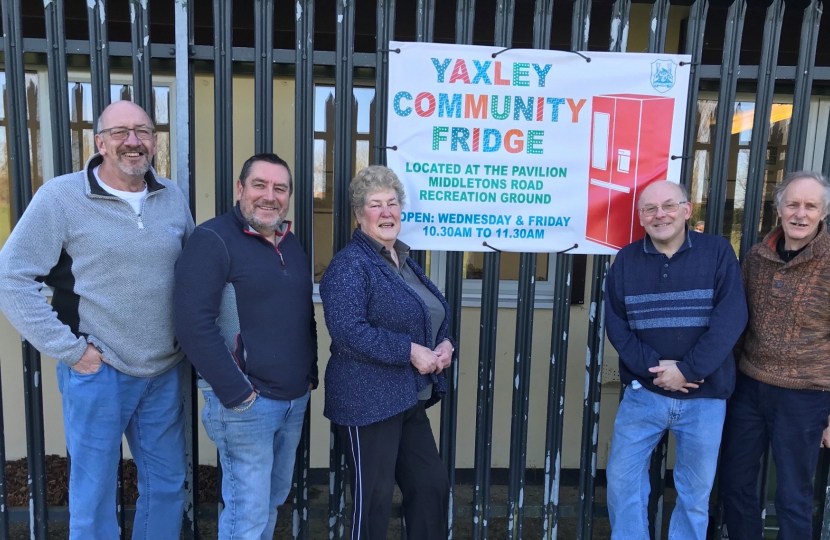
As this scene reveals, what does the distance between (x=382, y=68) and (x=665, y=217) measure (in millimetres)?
1361

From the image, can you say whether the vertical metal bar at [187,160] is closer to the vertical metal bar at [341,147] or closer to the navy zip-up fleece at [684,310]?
the vertical metal bar at [341,147]

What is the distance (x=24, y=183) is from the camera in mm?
2396

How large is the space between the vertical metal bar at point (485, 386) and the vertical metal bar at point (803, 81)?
1459 millimetres

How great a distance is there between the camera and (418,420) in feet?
7.50

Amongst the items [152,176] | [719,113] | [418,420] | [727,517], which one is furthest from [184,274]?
[727,517]

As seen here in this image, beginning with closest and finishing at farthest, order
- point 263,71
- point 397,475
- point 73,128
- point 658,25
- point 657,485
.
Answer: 1. point 397,475
2. point 263,71
3. point 658,25
4. point 657,485
5. point 73,128

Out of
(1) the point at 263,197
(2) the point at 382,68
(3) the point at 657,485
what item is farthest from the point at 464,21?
(3) the point at 657,485

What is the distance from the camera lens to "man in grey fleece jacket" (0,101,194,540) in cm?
197

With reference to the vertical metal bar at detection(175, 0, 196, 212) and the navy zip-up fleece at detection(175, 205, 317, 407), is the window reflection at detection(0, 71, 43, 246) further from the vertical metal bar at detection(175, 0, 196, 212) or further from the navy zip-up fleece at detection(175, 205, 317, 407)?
the navy zip-up fleece at detection(175, 205, 317, 407)

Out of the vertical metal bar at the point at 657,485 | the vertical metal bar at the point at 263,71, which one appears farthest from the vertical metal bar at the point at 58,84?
the vertical metal bar at the point at 657,485

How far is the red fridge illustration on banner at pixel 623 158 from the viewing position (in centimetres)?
259

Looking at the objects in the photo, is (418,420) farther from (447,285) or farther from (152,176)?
(152,176)

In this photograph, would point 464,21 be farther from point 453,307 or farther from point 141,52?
point 141,52

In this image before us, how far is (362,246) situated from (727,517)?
2.08 meters
